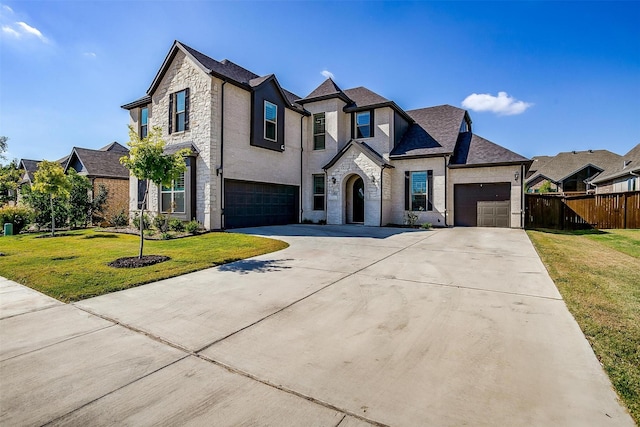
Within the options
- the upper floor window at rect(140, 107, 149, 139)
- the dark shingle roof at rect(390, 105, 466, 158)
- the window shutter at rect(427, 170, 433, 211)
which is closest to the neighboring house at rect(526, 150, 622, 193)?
the dark shingle roof at rect(390, 105, 466, 158)

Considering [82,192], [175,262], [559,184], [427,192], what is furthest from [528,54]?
[559,184]

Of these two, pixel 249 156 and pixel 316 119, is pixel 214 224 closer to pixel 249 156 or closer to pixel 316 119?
pixel 249 156

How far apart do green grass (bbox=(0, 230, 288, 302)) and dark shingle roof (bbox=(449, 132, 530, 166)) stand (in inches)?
480

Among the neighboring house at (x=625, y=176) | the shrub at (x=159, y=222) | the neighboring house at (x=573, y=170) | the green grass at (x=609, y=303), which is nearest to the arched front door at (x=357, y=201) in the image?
the shrub at (x=159, y=222)

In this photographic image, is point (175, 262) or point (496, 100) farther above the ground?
point (496, 100)

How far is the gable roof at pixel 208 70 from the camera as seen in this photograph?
14250mm

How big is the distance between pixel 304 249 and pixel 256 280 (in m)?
3.52

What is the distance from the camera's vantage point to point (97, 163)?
806 inches

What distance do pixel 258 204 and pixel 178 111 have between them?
242 inches

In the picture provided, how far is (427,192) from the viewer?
1744cm

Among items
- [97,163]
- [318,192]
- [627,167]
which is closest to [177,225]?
[318,192]

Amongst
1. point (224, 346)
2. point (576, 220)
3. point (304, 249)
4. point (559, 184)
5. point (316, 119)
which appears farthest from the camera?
point (559, 184)

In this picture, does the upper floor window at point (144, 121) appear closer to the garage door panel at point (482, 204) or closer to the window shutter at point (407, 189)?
the window shutter at point (407, 189)

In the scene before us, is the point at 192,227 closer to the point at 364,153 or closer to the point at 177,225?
the point at 177,225
